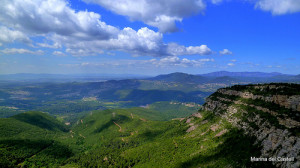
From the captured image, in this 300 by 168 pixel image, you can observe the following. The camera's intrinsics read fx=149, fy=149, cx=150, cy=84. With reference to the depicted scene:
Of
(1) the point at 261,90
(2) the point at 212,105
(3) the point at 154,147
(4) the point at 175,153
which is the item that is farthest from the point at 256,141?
(3) the point at 154,147

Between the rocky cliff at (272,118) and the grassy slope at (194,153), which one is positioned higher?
the rocky cliff at (272,118)

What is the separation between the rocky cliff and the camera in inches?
2584

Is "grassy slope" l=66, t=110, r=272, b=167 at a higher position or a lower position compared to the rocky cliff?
lower

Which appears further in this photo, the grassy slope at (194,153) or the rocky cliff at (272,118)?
the grassy slope at (194,153)

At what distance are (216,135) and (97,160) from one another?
461 feet

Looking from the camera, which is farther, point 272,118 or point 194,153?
point 194,153

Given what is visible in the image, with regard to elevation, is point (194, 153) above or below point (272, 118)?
below

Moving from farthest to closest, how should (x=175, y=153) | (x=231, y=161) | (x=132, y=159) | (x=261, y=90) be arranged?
1. (x=132, y=159)
2. (x=175, y=153)
3. (x=261, y=90)
4. (x=231, y=161)

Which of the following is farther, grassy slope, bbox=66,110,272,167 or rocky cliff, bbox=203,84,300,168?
grassy slope, bbox=66,110,272,167

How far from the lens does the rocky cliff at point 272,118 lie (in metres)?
65.6

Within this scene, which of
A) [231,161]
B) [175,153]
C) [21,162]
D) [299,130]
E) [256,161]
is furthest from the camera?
[21,162]

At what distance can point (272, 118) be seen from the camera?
88.6 m

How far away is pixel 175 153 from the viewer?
135 m

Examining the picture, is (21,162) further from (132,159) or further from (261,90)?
(261,90)
